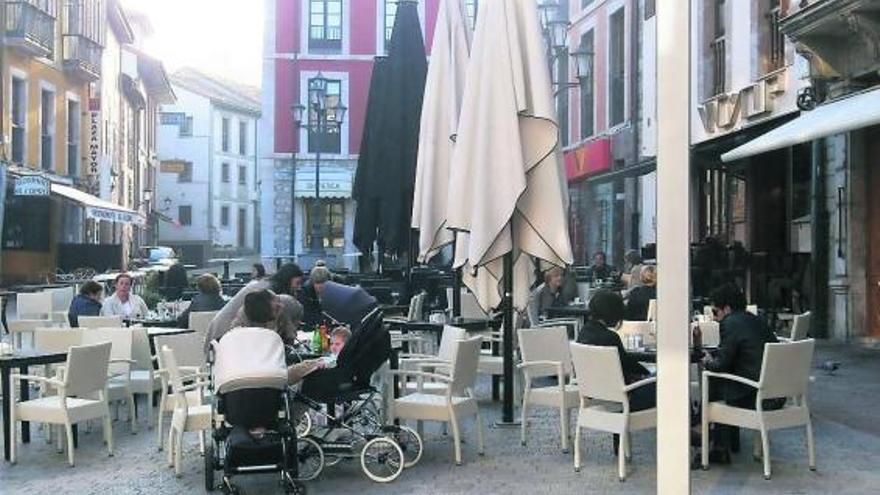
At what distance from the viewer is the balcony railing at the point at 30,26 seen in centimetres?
2715

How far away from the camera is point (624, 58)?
26.1 meters

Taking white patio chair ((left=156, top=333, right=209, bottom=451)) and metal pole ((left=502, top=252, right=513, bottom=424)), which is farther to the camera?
metal pole ((left=502, top=252, right=513, bottom=424))

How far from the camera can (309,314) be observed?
1005cm

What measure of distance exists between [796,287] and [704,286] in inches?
54.8

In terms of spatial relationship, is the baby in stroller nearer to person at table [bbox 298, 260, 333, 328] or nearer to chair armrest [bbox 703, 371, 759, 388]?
chair armrest [bbox 703, 371, 759, 388]

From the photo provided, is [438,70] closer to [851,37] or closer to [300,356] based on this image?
[300,356]

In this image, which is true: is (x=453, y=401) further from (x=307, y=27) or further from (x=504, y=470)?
(x=307, y=27)

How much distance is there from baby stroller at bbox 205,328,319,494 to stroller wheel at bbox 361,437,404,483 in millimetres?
709

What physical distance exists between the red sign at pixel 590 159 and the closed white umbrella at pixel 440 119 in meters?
15.4

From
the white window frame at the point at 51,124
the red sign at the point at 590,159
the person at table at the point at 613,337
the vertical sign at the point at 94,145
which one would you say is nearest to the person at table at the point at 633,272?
the person at table at the point at 613,337

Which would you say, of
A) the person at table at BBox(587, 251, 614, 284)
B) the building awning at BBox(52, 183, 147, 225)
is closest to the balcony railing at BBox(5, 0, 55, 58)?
the building awning at BBox(52, 183, 147, 225)

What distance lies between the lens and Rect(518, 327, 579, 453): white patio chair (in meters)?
7.58

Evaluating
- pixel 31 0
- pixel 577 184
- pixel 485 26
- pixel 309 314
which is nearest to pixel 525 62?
pixel 485 26

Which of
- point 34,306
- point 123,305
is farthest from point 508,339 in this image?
point 34,306
